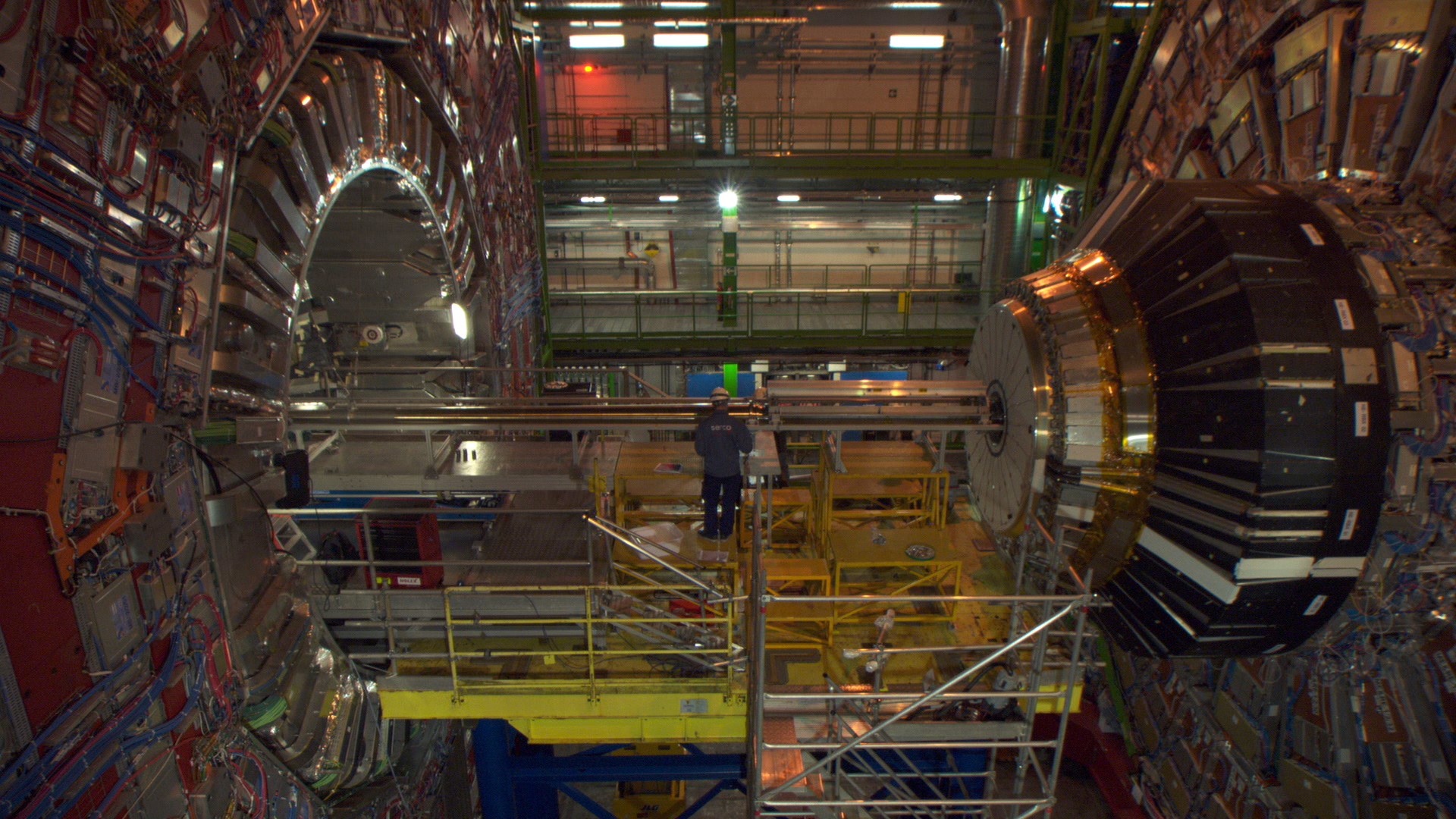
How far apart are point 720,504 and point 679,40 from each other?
44.2ft

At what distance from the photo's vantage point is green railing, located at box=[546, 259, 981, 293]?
65.6 ft

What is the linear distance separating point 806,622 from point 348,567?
460cm

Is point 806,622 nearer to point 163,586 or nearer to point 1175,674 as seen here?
point 1175,674

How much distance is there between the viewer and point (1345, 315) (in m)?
4.50

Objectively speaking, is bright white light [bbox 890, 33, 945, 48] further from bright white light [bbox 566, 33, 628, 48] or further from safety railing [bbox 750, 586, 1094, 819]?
safety railing [bbox 750, 586, 1094, 819]

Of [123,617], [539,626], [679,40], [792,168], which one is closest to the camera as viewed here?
[123,617]

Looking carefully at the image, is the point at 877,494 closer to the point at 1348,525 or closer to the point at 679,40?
the point at 1348,525

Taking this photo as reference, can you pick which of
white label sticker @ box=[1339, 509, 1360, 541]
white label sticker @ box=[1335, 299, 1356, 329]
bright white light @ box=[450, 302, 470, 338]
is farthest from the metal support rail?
bright white light @ box=[450, 302, 470, 338]

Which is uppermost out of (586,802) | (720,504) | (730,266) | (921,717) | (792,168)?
(792,168)

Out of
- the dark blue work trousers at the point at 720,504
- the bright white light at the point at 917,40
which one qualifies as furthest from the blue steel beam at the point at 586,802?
the bright white light at the point at 917,40

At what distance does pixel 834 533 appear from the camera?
6.79 m

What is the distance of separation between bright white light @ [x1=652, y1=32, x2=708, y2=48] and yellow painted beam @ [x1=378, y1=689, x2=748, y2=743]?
591 inches

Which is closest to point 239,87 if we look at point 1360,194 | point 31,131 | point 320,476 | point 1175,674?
point 31,131

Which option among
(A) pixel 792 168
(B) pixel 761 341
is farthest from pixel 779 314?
(A) pixel 792 168
